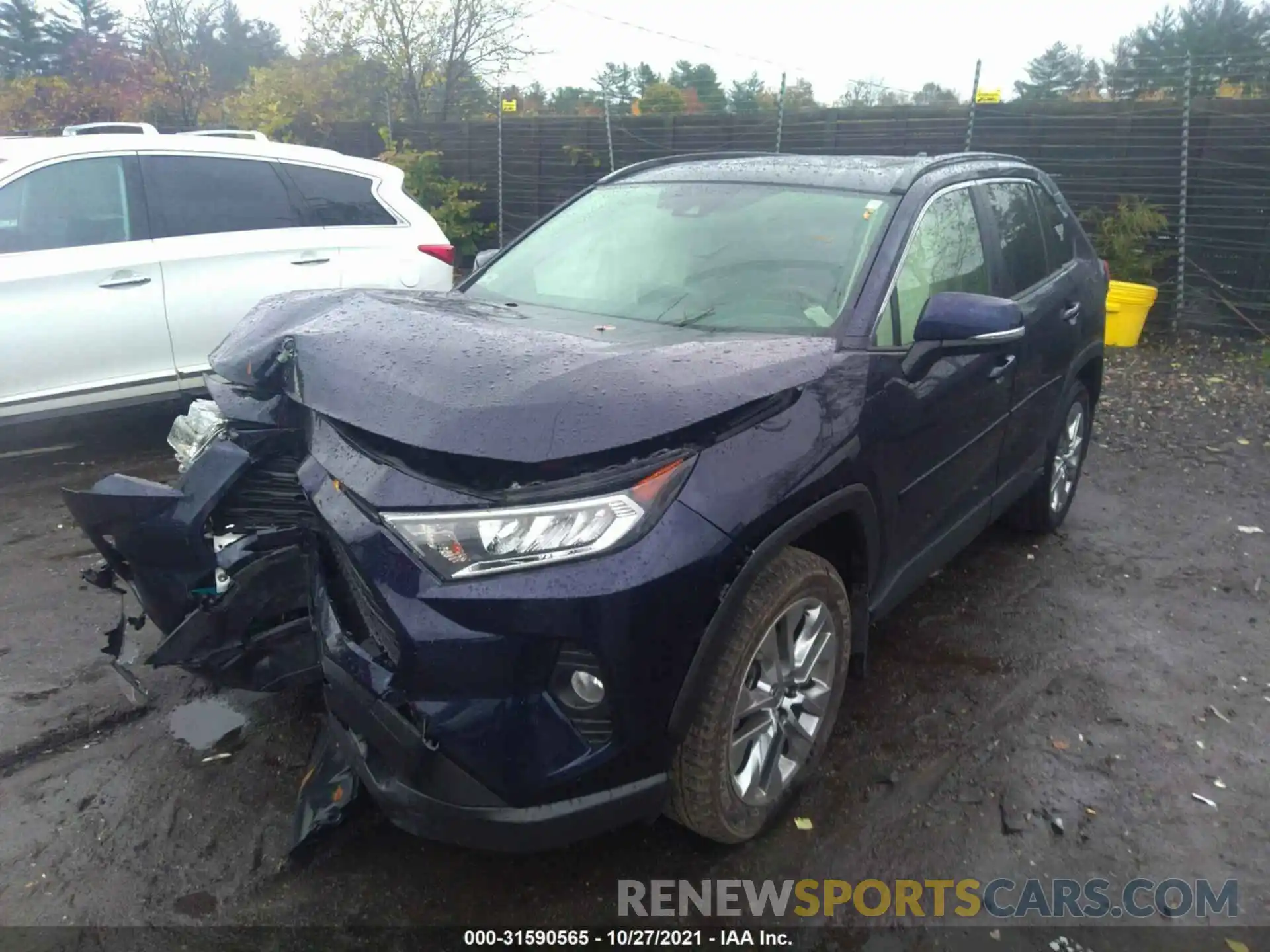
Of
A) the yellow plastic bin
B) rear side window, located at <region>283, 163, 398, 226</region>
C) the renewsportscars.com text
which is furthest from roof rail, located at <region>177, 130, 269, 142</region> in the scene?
the yellow plastic bin

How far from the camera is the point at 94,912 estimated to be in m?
2.34

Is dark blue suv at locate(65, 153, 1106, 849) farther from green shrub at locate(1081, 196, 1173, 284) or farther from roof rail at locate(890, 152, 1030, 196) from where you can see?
green shrub at locate(1081, 196, 1173, 284)

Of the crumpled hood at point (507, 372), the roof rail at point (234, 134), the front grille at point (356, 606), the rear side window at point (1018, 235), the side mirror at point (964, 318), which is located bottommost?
the front grille at point (356, 606)

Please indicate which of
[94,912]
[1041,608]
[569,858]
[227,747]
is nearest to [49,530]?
[227,747]

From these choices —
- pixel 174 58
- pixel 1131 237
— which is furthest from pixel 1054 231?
pixel 174 58

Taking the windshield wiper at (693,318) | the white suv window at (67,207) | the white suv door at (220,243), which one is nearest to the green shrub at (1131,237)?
the white suv door at (220,243)

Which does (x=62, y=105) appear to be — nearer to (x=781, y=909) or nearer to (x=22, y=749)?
(x=22, y=749)

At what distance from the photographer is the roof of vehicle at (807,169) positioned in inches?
131

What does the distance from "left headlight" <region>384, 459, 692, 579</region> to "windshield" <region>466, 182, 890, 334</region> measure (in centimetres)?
107

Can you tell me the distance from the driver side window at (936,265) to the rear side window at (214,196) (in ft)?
13.9

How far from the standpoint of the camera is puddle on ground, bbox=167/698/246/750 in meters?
3.03

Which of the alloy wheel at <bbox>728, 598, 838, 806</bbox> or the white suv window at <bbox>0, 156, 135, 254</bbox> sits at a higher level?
the white suv window at <bbox>0, 156, 135, 254</bbox>

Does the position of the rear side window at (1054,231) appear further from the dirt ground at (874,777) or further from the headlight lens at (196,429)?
the headlight lens at (196,429)

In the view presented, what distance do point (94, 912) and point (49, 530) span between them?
2842 mm
